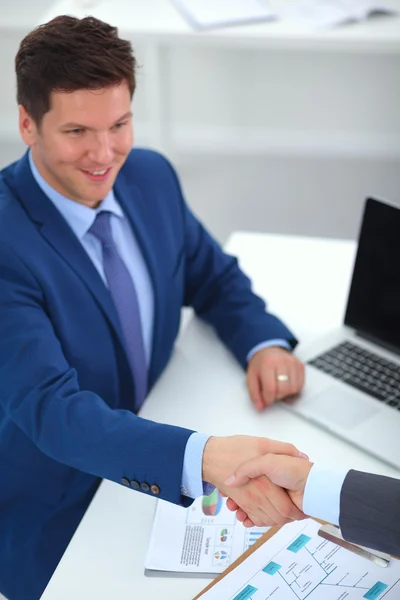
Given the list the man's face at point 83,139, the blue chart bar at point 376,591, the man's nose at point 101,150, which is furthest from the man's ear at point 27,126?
the blue chart bar at point 376,591

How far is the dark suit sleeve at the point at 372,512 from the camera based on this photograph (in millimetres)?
1113

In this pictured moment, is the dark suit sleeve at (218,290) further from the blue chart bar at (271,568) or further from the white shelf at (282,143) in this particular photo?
the white shelf at (282,143)

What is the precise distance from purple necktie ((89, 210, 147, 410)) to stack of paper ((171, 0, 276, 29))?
1735 millimetres

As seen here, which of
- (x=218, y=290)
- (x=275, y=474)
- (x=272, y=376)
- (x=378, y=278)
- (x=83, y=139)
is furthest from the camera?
(x=218, y=290)

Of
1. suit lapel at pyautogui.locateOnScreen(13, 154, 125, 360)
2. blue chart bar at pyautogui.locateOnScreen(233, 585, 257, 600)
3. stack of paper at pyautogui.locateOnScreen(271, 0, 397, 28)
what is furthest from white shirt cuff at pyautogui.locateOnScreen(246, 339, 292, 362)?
stack of paper at pyautogui.locateOnScreen(271, 0, 397, 28)

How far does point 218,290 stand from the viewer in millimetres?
1765

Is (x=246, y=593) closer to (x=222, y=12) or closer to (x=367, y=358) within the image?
(x=367, y=358)

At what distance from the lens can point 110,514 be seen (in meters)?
1.28

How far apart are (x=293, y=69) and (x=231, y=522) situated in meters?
3.37

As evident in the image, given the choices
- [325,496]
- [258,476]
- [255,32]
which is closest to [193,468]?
[258,476]

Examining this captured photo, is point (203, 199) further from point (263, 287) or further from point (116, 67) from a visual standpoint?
point (116, 67)

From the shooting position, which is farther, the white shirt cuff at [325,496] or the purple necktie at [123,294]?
the purple necktie at [123,294]

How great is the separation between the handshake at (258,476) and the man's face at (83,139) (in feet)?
1.70

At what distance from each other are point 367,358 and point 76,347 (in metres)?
0.58
